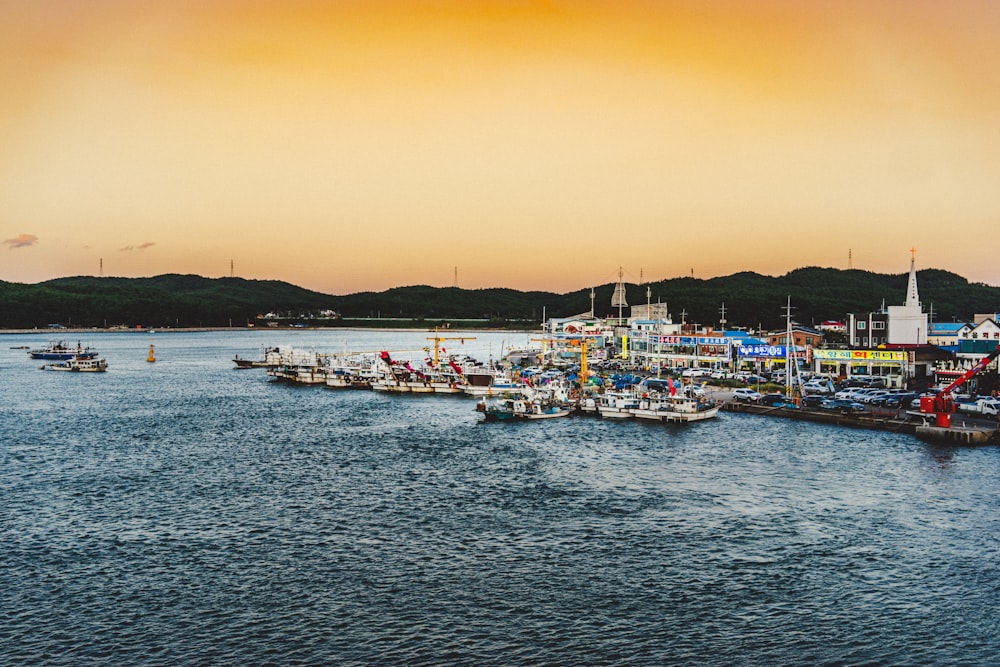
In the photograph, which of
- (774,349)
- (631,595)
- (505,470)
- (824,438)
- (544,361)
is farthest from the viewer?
(544,361)

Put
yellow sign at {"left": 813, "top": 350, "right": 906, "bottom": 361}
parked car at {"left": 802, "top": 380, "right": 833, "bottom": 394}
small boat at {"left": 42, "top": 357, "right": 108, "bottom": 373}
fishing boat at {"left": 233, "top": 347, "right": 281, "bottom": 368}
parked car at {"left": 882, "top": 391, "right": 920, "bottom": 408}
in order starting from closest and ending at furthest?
parked car at {"left": 882, "top": 391, "right": 920, "bottom": 408}
parked car at {"left": 802, "top": 380, "right": 833, "bottom": 394}
yellow sign at {"left": 813, "top": 350, "right": 906, "bottom": 361}
fishing boat at {"left": 233, "top": 347, "right": 281, "bottom": 368}
small boat at {"left": 42, "top": 357, "right": 108, "bottom": 373}

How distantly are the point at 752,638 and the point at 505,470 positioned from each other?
13.1m

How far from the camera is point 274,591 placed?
607 inches

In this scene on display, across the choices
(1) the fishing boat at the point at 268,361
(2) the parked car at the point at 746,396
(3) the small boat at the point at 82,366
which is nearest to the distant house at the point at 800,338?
(2) the parked car at the point at 746,396

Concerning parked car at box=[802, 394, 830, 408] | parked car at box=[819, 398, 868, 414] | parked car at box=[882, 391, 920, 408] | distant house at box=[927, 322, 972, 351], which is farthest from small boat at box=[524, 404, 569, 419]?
distant house at box=[927, 322, 972, 351]

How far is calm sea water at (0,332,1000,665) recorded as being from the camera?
13.3 m

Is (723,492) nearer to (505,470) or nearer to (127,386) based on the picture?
(505,470)

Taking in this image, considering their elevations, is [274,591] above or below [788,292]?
below

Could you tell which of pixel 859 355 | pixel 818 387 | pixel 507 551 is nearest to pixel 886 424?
pixel 818 387

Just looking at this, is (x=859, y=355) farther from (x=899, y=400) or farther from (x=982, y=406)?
(x=982, y=406)

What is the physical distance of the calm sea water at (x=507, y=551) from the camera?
13.3 m

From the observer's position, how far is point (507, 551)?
57.4ft

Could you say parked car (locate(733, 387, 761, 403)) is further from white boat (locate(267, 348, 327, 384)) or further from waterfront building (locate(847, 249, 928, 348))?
white boat (locate(267, 348, 327, 384))

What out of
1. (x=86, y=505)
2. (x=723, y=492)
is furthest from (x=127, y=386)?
(x=723, y=492)
